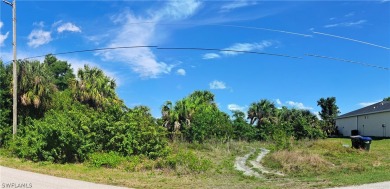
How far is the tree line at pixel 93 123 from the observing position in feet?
62.3

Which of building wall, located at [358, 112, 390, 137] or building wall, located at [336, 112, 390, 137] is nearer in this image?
building wall, located at [358, 112, 390, 137]

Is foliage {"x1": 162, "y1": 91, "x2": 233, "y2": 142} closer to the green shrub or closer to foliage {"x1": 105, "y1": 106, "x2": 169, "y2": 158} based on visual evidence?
foliage {"x1": 105, "y1": 106, "x2": 169, "y2": 158}

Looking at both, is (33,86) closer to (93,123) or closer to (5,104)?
(5,104)

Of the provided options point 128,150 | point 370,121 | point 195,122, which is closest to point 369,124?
point 370,121

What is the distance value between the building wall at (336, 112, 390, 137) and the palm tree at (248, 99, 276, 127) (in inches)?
471

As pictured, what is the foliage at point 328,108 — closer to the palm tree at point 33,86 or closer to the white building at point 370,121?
the white building at point 370,121

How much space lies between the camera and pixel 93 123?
19266 millimetres

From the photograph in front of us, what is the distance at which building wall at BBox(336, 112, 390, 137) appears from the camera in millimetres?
47688

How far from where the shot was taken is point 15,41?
2364cm

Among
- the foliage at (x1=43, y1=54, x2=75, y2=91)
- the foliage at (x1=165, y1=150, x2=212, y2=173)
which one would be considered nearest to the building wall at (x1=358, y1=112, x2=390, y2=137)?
the foliage at (x1=165, y1=150, x2=212, y2=173)

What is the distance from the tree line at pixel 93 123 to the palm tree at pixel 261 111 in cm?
12

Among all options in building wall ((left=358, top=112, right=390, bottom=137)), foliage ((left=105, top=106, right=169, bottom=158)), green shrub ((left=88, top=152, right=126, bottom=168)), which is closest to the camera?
green shrub ((left=88, top=152, right=126, bottom=168))

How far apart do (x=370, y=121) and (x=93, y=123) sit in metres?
41.9

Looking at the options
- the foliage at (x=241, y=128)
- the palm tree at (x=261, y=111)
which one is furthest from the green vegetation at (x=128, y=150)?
the palm tree at (x=261, y=111)
